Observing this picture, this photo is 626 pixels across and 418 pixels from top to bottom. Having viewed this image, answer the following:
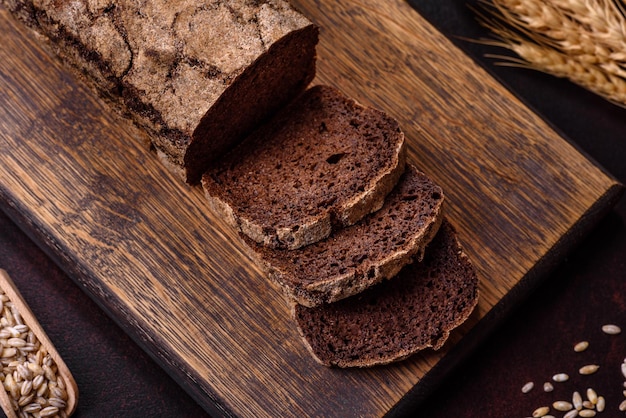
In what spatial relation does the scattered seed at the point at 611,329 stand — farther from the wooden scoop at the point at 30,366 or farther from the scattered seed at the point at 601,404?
the wooden scoop at the point at 30,366

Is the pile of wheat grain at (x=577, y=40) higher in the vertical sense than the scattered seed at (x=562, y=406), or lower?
higher

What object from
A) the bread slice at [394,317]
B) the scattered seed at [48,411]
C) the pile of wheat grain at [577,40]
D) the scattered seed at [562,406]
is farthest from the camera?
the scattered seed at [562,406]

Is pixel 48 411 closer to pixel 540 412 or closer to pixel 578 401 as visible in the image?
pixel 540 412

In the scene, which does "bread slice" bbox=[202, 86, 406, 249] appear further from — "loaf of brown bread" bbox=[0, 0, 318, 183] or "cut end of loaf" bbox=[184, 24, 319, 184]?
"loaf of brown bread" bbox=[0, 0, 318, 183]

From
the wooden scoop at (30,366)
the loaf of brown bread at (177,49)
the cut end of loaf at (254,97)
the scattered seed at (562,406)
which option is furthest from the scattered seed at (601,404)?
the wooden scoop at (30,366)

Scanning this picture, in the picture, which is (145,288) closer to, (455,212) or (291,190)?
(291,190)

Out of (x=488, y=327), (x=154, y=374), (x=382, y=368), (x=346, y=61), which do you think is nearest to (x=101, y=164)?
(x=154, y=374)

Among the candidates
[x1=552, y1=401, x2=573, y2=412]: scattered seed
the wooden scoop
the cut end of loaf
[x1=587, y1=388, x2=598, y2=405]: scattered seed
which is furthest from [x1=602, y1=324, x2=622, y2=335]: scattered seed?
the wooden scoop
